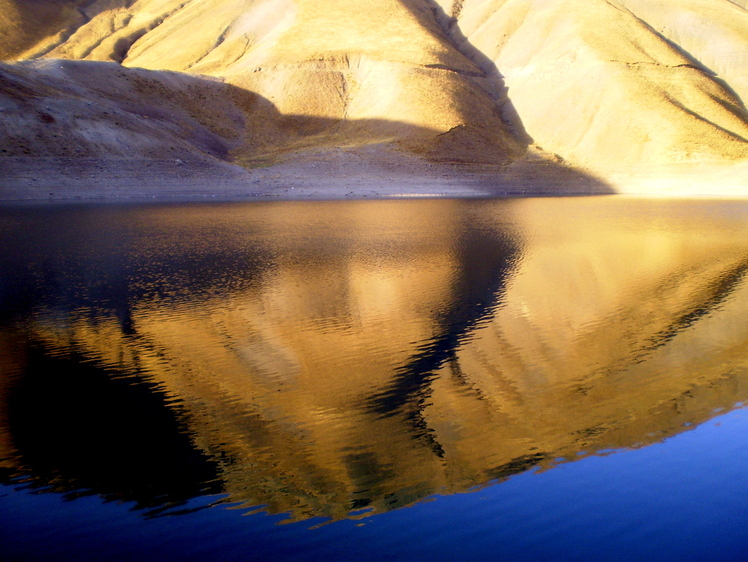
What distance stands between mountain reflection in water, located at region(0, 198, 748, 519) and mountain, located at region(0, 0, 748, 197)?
4019 cm

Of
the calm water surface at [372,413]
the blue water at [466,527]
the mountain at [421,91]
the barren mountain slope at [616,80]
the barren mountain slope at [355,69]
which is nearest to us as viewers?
the blue water at [466,527]

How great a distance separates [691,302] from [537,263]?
5.45 m

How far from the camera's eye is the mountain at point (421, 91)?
58.8m

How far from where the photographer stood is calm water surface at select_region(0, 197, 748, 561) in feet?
18.1

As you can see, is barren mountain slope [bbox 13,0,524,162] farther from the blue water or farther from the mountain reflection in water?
the blue water

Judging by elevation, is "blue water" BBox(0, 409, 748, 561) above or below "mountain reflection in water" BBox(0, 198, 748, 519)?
above

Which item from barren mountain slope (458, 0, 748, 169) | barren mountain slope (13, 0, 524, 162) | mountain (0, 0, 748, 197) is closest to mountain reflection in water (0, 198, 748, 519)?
mountain (0, 0, 748, 197)

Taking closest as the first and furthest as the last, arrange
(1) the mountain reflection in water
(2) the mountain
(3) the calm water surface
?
(3) the calm water surface → (1) the mountain reflection in water → (2) the mountain

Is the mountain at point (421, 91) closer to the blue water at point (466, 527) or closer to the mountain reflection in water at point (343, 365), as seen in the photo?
the mountain reflection in water at point (343, 365)

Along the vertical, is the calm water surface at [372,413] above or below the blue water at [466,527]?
below

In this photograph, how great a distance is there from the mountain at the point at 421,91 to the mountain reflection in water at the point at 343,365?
40.2 m

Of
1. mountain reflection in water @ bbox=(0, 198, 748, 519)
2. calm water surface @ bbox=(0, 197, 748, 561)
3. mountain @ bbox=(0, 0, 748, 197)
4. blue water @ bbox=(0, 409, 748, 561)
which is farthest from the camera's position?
mountain @ bbox=(0, 0, 748, 197)

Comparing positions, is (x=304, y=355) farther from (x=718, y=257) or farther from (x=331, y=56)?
(x=331, y=56)

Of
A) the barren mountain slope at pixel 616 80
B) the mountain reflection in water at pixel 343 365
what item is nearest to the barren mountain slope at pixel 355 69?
the barren mountain slope at pixel 616 80
